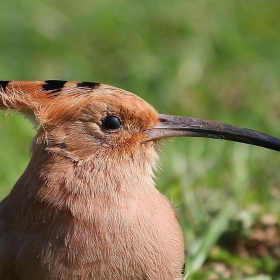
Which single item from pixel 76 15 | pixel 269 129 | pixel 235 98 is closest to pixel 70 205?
pixel 269 129

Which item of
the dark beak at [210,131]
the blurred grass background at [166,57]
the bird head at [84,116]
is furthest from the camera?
the blurred grass background at [166,57]

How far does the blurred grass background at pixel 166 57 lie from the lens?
5945mm

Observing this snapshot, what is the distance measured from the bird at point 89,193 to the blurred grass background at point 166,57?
1.80 metres

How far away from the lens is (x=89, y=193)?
3283 millimetres

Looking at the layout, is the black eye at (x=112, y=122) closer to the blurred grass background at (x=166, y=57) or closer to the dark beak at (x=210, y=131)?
the dark beak at (x=210, y=131)

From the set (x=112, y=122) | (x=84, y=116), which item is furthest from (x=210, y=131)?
(x=84, y=116)

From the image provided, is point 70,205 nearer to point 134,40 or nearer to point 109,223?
point 109,223

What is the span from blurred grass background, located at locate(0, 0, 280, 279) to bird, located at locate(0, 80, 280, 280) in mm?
1804

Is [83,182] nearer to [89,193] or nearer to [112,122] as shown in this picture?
[89,193]

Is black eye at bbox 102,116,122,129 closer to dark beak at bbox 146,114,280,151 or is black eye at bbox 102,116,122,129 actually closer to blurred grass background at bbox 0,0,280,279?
dark beak at bbox 146,114,280,151

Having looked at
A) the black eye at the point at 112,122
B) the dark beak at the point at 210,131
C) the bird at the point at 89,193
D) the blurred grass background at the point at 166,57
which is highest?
the blurred grass background at the point at 166,57

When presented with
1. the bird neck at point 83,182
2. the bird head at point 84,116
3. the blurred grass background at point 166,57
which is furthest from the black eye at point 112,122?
the blurred grass background at point 166,57

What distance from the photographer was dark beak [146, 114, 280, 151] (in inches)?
138

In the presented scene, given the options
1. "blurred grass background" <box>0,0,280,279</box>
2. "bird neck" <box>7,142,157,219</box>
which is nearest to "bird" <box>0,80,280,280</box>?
"bird neck" <box>7,142,157,219</box>
